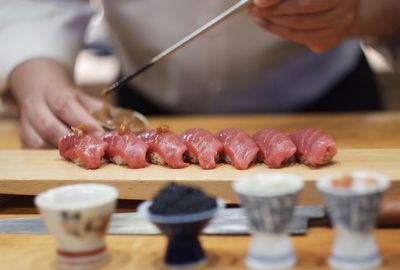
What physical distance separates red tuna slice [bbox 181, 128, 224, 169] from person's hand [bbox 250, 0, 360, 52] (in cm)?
37

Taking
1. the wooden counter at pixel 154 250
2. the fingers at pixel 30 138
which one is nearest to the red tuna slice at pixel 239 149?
the wooden counter at pixel 154 250

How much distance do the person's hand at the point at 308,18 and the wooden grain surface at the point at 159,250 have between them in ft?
2.33

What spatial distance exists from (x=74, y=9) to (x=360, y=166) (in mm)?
1276

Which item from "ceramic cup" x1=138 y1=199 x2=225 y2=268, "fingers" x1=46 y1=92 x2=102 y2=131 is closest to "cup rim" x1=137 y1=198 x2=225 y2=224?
"ceramic cup" x1=138 y1=199 x2=225 y2=268

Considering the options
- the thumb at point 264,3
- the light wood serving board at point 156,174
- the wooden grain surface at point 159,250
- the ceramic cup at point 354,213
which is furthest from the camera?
the thumb at point 264,3

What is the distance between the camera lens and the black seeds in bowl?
1.19 meters

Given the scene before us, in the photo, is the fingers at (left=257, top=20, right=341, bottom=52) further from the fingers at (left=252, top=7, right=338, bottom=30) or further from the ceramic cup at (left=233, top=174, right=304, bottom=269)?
the ceramic cup at (left=233, top=174, right=304, bottom=269)

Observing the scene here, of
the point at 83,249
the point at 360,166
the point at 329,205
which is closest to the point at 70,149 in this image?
the point at 83,249

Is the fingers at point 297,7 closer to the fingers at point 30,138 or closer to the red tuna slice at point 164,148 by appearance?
the red tuna slice at point 164,148

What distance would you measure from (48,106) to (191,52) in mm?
665

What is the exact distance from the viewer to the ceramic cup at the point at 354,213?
113cm

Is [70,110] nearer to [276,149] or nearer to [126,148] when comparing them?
[126,148]

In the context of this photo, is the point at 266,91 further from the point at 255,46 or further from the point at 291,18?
the point at 291,18

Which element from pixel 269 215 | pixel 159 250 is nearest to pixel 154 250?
pixel 159 250
